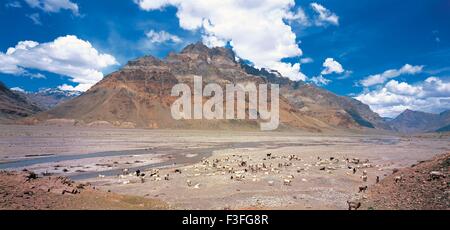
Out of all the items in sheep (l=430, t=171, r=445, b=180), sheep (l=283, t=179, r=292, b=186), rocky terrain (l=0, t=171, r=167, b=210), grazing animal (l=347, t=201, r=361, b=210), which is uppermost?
sheep (l=430, t=171, r=445, b=180)

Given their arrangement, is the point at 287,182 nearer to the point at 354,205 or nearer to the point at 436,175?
the point at 354,205

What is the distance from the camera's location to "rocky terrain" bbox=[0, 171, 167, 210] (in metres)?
14.2

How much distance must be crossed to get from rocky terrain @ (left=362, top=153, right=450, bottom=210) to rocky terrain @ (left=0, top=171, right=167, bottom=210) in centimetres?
1165

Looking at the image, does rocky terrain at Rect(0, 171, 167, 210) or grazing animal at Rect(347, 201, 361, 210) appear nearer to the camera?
rocky terrain at Rect(0, 171, 167, 210)

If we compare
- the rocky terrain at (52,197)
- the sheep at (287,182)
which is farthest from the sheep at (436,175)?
the rocky terrain at (52,197)

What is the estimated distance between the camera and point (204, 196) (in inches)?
826

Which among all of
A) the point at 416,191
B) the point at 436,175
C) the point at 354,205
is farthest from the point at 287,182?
the point at 436,175

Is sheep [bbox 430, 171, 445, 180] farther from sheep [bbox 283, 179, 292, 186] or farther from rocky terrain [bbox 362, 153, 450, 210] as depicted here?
sheep [bbox 283, 179, 292, 186]

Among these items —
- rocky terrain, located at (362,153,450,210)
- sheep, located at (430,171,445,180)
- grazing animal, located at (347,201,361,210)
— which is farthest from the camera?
sheep, located at (430,171,445,180)

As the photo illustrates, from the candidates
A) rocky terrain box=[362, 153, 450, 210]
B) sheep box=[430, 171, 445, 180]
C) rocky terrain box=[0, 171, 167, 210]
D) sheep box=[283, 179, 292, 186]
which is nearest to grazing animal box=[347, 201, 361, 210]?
rocky terrain box=[362, 153, 450, 210]

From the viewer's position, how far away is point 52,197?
15664 millimetres

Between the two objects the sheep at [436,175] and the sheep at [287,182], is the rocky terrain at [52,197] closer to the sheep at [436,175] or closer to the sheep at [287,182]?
the sheep at [287,182]
